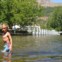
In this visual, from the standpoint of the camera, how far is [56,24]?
106 m

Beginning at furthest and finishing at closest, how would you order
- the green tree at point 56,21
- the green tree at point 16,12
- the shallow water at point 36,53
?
1. the green tree at point 56,21
2. the green tree at point 16,12
3. the shallow water at point 36,53

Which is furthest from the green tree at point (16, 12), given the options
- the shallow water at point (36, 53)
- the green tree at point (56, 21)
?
the shallow water at point (36, 53)

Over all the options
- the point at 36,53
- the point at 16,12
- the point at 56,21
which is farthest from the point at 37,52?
the point at 56,21

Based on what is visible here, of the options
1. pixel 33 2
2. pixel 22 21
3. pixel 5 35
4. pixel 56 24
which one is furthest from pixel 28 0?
pixel 5 35

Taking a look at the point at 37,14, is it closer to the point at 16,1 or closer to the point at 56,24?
the point at 16,1

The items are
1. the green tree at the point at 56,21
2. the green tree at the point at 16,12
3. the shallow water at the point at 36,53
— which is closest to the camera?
the shallow water at the point at 36,53

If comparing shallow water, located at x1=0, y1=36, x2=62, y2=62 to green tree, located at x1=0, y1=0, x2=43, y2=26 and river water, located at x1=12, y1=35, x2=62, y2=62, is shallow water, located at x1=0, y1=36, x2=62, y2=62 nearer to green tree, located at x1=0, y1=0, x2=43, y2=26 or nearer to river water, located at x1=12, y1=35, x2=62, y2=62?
river water, located at x1=12, y1=35, x2=62, y2=62

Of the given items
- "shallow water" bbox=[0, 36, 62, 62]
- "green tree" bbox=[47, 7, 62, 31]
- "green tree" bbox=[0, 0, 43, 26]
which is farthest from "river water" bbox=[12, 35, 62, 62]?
"green tree" bbox=[47, 7, 62, 31]

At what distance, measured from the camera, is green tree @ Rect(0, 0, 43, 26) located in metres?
72.1

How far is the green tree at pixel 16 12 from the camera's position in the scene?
2837 inches

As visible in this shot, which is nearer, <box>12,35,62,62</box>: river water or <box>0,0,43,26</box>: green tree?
<box>12,35,62,62</box>: river water

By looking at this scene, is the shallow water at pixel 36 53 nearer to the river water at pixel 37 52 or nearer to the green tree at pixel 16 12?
the river water at pixel 37 52

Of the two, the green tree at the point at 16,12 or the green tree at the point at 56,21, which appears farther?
the green tree at the point at 56,21

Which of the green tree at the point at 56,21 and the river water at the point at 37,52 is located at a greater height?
the river water at the point at 37,52
